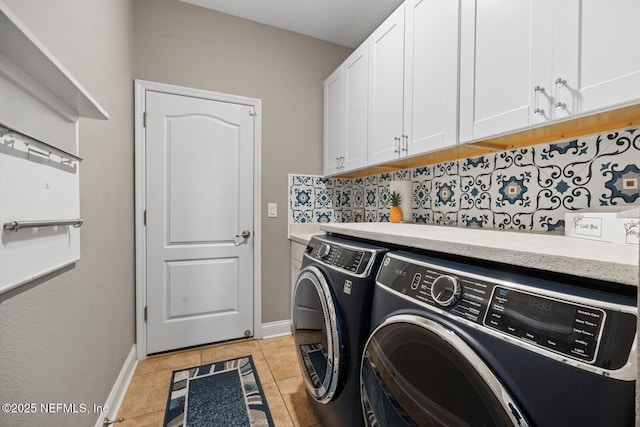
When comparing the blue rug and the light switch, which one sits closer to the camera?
the blue rug

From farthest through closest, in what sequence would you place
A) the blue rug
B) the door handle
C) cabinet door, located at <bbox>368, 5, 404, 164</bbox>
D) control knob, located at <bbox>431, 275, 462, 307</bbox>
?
the door handle, cabinet door, located at <bbox>368, 5, 404, 164</bbox>, the blue rug, control knob, located at <bbox>431, 275, 462, 307</bbox>

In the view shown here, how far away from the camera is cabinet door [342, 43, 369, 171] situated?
79.7 inches

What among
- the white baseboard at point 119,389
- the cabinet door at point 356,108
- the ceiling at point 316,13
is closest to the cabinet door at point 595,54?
the cabinet door at point 356,108

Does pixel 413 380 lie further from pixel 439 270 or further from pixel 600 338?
pixel 600 338

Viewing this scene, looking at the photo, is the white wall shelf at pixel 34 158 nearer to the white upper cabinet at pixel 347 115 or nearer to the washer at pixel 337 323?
the washer at pixel 337 323

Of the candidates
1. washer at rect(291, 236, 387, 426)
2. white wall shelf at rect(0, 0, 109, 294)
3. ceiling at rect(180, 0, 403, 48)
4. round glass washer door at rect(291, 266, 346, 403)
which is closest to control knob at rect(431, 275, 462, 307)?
washer at rect(291, 236, 387, 426)

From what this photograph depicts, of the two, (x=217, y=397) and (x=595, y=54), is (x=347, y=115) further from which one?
(x=217, y=397)

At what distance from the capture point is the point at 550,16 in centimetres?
97

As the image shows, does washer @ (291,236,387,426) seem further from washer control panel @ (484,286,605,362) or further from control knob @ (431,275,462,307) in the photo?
washer control panel @ (484,286,605,362)

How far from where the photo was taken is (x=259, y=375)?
183 cm

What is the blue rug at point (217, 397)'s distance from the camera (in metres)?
1.44

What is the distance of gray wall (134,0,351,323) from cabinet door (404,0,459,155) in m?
1.17

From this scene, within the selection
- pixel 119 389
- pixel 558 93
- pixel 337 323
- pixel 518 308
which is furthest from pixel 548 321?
pixel 119 389

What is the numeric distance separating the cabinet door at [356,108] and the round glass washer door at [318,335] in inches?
43.1
